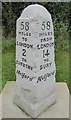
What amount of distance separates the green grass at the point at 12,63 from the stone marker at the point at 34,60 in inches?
78.0

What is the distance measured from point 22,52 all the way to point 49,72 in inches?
24.9

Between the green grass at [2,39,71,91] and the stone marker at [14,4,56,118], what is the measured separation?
198 cm

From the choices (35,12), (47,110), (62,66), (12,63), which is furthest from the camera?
(12,63)

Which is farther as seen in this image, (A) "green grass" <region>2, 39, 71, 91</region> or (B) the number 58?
(A) "green grass" <region>2, 39, 71, 91</region>

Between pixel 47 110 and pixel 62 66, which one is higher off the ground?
pixel 47 110

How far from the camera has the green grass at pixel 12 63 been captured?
5.22 metres

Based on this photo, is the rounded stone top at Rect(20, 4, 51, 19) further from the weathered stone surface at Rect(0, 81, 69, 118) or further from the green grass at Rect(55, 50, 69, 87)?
the green grass at Rect(55, 50, 69, 87)

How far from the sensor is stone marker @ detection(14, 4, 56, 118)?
8.58 ft

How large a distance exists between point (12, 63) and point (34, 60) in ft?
12.7

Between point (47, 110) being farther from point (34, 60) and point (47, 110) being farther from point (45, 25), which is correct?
point (45, 25)

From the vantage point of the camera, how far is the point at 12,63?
21.1ft

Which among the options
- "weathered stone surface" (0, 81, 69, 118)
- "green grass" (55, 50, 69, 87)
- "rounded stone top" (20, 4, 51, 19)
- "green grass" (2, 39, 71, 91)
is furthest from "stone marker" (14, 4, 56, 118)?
"green grass" (55, 50, 69, 87)

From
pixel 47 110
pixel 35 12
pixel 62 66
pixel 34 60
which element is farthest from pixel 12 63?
pixel 35 12

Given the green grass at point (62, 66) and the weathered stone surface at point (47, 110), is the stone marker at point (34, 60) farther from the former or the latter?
the green grass at point (62, 66)
